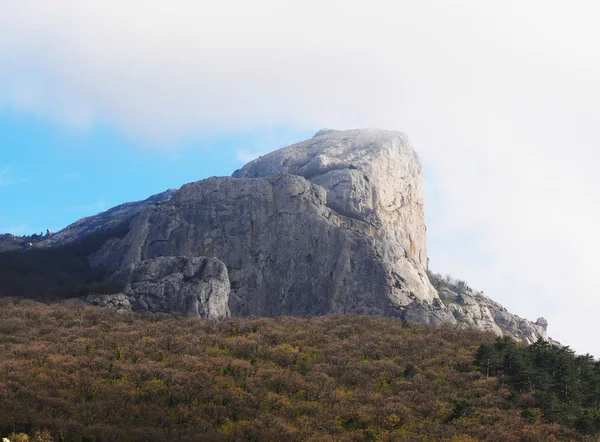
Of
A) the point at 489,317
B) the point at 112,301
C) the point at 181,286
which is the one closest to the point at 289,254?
the point at 181,286

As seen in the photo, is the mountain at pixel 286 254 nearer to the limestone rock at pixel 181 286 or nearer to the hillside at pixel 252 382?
the limestone rock at pixel 181 286

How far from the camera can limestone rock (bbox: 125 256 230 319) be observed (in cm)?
11056

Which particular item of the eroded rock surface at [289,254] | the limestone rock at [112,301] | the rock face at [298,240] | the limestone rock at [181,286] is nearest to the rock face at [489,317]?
the eroded rock surface at [289,254]

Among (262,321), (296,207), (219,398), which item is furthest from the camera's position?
(296,207)

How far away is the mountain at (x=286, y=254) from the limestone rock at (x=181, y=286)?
191 mm

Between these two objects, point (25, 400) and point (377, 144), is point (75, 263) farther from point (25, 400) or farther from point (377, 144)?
point (25, 400)

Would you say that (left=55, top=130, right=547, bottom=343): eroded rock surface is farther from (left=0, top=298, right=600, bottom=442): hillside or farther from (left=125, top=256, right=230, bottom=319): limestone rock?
(left=0, top=298, right=600, bottom=442): hillside

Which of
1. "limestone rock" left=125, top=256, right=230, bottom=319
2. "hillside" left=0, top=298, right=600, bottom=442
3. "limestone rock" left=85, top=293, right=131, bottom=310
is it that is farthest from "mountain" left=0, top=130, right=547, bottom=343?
"hillside" left=0, top=298, right=600, bottom=442

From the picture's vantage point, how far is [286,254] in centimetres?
12512

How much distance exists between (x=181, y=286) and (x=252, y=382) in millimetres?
41013

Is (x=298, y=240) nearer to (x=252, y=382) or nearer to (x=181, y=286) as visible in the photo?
(x=181, y=286)

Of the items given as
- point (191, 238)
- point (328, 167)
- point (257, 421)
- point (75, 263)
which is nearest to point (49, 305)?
point (191, 238)

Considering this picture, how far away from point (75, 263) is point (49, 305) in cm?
4030

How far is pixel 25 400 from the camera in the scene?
2516 inches
